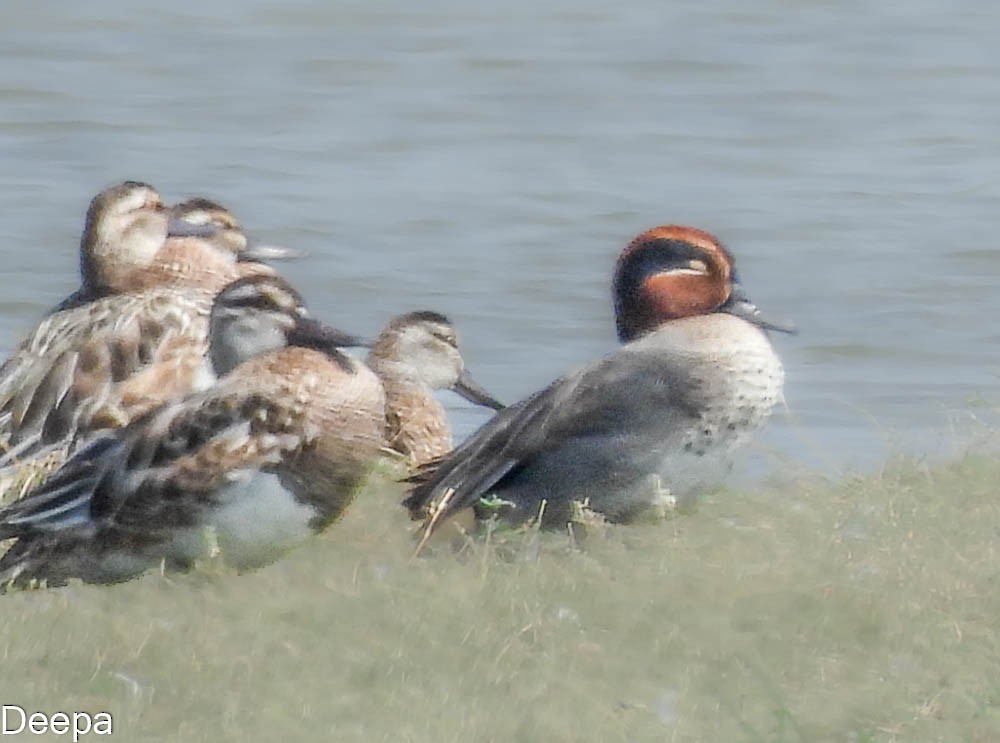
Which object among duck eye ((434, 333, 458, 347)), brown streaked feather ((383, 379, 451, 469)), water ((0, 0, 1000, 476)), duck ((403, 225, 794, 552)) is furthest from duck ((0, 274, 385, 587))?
water ((0, 0, 1000, 476))

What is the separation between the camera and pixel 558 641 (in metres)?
5.64

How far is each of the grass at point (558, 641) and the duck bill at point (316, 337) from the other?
0.55 metres

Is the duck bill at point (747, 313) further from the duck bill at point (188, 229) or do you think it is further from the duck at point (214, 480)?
the duck bill at point (188, 229)

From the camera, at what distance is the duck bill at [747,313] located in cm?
729

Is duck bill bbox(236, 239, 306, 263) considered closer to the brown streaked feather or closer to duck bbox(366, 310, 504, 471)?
duck bbox(366, 310, 504, 471)

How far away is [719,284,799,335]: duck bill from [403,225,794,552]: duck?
0.9 inches

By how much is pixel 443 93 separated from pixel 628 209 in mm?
3056

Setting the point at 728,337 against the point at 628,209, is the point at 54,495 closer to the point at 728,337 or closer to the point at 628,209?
the point at 728,337

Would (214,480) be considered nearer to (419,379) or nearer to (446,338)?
(419,379)

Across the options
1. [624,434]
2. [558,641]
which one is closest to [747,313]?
[624,434]

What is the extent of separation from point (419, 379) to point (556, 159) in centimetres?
645

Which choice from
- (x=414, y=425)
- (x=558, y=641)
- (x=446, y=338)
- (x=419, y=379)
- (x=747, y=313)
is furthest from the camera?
(x=446, y=338)

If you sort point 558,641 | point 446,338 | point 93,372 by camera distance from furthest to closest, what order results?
point 446,338 → point 93,372 → point 558,641

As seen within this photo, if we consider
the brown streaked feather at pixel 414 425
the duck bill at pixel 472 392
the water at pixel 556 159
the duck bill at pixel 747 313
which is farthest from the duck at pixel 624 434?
the duck bill at pixel 472 392
